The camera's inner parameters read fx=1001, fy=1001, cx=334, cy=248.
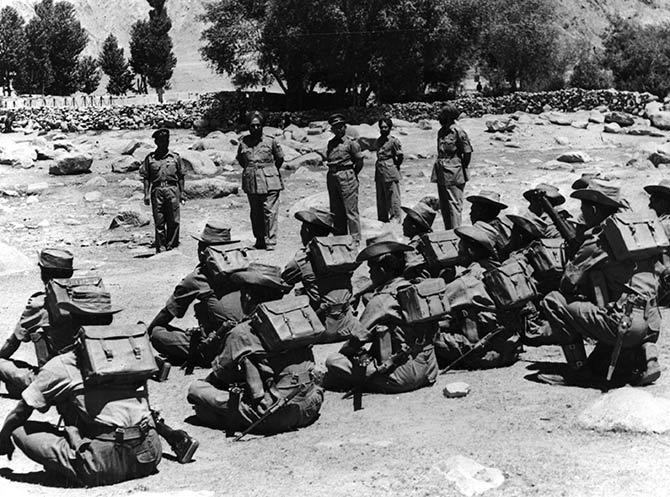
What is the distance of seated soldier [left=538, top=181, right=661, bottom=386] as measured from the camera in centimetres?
845

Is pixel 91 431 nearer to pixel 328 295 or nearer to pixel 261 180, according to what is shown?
pixel 328 295

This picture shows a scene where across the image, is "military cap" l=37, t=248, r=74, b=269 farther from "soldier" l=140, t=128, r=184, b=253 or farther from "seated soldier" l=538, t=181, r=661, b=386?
"soldier" l=140, t=128, r=184, b=253

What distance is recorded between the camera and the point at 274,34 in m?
35.9

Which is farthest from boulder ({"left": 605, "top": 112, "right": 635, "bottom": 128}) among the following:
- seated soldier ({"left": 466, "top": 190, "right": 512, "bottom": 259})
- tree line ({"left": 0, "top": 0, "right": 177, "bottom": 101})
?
tree line ({"left": 0, "top": 0, "right": 177, "bottom": 101})

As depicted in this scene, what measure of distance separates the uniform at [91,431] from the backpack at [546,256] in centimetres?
495

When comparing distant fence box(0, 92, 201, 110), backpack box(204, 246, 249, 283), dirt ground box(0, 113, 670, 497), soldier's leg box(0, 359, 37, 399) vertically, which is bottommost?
dirt ground box(0, 113, 670, 497)

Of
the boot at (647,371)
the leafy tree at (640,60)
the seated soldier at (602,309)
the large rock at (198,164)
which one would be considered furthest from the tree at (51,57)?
the boot at (647,371)

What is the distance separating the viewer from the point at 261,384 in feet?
26.0

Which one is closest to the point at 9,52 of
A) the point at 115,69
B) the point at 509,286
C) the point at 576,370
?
the point at 115,69

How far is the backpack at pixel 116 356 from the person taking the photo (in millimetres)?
6719

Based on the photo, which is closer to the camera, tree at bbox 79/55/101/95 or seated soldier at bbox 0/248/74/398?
seated soldier at bbox 0/248/74/398

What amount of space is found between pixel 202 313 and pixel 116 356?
295cm

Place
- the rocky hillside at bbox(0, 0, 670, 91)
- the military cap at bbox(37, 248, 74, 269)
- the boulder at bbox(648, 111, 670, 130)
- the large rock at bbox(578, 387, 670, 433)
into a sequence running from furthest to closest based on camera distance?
the rocky hillside at bbox(0, 0, 670, 91) < the boulder at bbox(648, 111, 670, 130) < the military cap at bbox(37, 248, 74, 269) < the large rock at bbox(578, 387, 670, 433)

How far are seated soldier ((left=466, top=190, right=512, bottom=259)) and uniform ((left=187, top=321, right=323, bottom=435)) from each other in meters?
3.47
